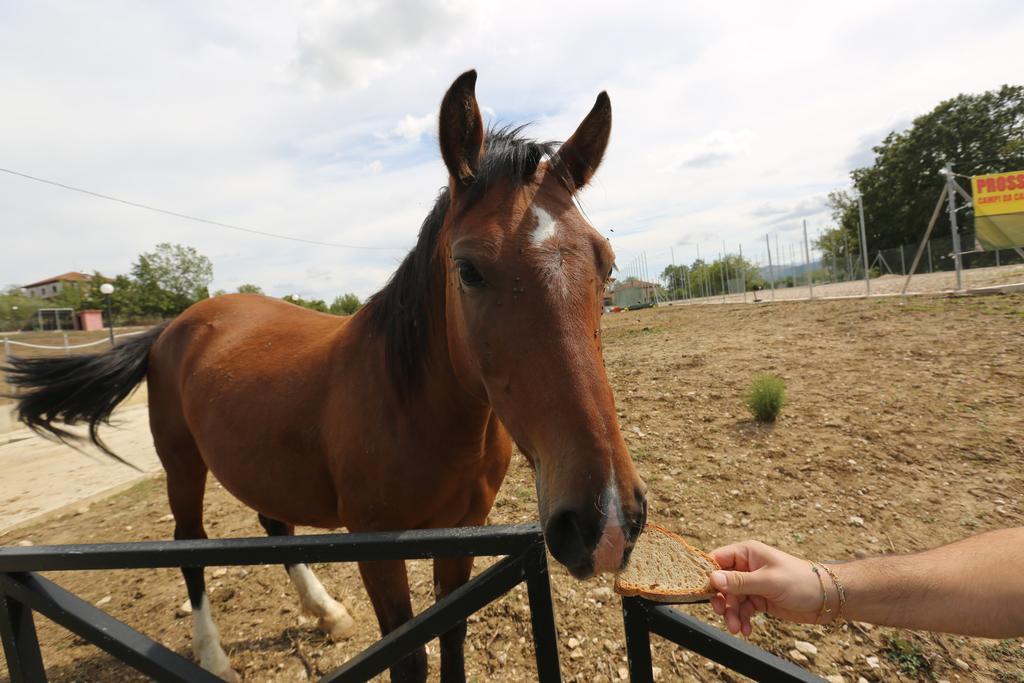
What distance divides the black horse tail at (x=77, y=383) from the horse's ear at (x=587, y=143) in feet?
10.9

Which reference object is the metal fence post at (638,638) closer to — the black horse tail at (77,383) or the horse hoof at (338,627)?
the horse hoof at (338,627)

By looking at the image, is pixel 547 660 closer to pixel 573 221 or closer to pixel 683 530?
pixel 573 221

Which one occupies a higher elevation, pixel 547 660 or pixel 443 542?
pixel 443 542

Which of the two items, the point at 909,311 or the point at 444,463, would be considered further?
the point at 909,311

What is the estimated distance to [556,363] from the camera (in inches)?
47.8

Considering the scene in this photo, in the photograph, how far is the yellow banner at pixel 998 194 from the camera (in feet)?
39.2

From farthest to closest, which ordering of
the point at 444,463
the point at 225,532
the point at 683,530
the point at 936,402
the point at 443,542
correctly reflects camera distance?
the point at 936,402 → the point at 225,532 → the point at 683,530 → the point at 444,463 → the point at 443,542

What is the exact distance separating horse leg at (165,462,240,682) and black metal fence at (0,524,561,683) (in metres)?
1.68

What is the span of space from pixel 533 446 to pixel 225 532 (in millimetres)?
4165

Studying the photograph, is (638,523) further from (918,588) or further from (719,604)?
(918,588)

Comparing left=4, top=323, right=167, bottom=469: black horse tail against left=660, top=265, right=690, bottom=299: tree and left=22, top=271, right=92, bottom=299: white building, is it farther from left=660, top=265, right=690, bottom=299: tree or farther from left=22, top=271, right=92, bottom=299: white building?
left=22, top=271, right=92, bottom=299: white building

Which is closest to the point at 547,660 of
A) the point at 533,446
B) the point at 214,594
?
the point at 533,446

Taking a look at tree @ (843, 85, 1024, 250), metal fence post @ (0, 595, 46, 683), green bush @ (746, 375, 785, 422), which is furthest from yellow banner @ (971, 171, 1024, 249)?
tree @ (843, 85, 1024, 250)

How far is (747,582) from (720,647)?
0.50ft
